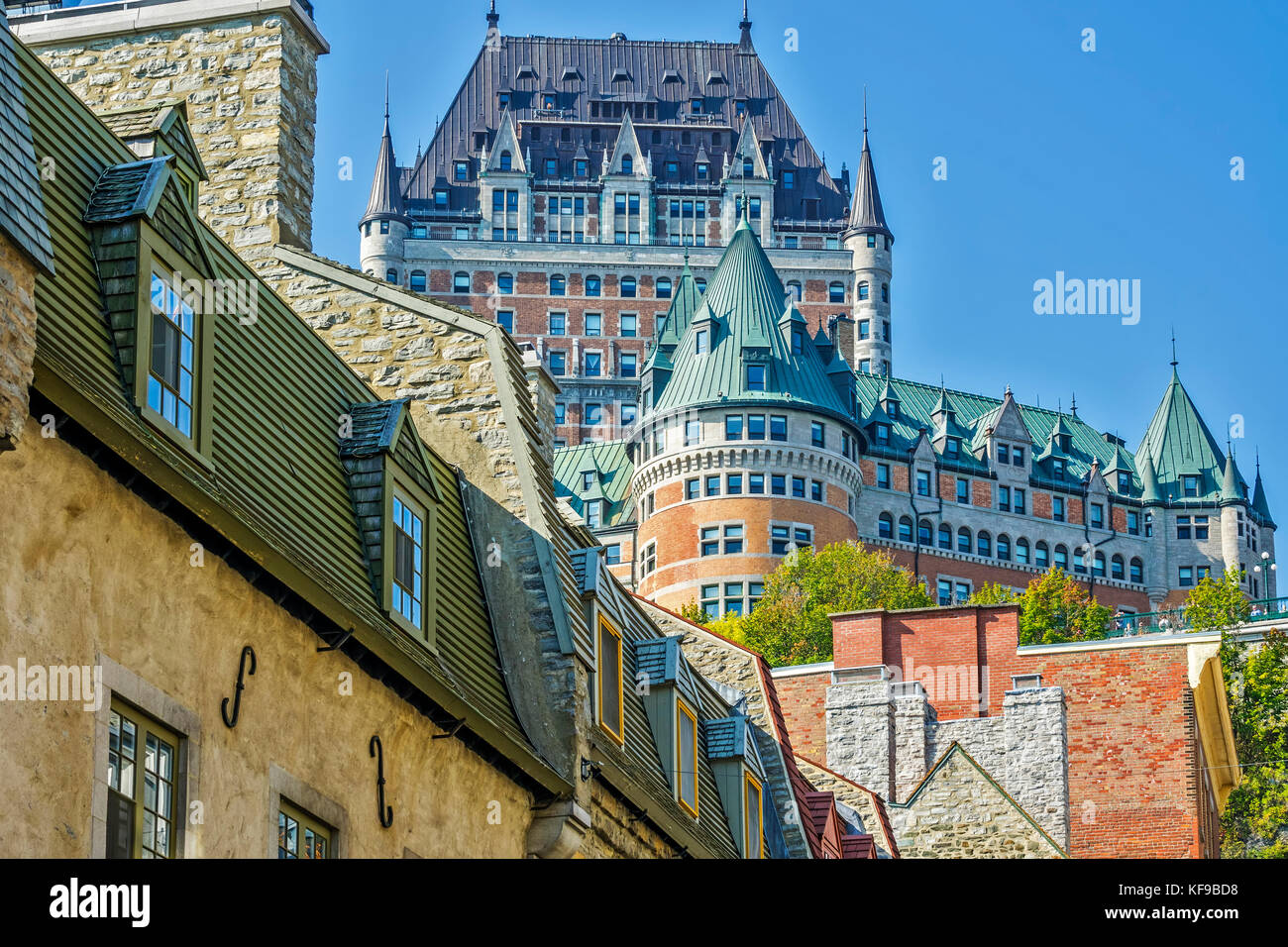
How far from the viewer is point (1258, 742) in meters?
77.2

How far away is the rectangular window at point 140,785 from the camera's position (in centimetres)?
1082

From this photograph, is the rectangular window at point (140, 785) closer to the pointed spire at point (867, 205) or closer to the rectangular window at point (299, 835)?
the rectangular window at point (299, 835)

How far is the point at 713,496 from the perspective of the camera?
4493 inches

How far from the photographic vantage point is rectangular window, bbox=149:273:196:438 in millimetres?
12148

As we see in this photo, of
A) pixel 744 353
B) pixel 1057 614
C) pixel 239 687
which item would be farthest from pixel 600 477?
pixel 239 687

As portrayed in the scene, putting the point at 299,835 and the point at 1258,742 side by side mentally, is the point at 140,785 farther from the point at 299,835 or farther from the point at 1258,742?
the point at 1258,742

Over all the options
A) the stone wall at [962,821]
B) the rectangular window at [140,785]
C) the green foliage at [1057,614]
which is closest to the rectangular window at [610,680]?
the rectangular window at [140,785]

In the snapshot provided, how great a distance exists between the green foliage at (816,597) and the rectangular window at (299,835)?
78.5 meters

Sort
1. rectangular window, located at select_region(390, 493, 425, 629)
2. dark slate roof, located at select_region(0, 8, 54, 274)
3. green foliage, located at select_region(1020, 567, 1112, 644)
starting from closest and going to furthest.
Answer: dark slate roof, located at select_region(0, 8, 54, 274), rectangular window, located at select_region(390, 493, 425, 629), green foliage, located at select_region(1020, 567, 1112, 644)

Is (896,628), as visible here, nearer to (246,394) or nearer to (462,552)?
(462,552)

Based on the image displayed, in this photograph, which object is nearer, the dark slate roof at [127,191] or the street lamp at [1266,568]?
the dark slate roof at [127,191]

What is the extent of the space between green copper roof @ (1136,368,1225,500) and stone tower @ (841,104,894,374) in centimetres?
1849

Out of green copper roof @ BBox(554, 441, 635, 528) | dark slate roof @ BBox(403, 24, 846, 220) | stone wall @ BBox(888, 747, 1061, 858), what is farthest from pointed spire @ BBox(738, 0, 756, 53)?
stone wall @ BBox(888, 747, 1061, 858)

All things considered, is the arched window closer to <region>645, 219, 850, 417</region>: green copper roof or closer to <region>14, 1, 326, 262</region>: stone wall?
<region>645, 219, 850, 417</region>: green copper roof
